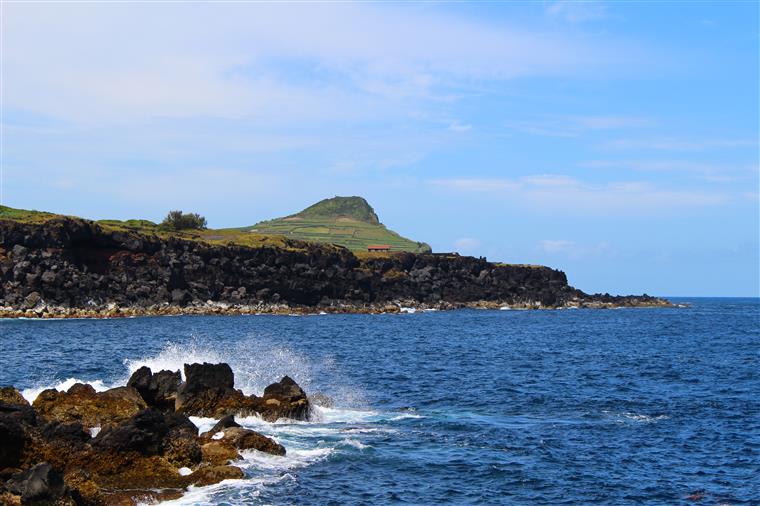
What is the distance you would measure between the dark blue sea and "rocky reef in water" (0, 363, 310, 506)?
1284 millimetres

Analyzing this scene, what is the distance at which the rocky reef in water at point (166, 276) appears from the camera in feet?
415

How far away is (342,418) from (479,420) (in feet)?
23.4

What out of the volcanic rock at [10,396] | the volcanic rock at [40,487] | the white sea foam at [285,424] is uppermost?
the volcanic rock at [10,396]

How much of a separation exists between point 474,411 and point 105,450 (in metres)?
22.6

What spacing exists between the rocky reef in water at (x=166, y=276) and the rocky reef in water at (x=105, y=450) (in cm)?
9532

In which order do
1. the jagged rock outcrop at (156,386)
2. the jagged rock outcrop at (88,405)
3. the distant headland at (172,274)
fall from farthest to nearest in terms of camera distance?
the distant headland at (172,274) → the jagged rock outcrop at (156,386) → the jagged rock outcrop at (88,405)

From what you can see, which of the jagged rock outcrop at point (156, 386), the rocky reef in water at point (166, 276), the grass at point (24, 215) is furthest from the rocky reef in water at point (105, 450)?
the grass at point (24, 215)

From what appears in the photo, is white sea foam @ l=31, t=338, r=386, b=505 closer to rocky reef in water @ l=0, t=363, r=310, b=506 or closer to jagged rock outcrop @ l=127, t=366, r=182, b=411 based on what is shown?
rocky reef in water @ l=0, t=363, r=310, b=506

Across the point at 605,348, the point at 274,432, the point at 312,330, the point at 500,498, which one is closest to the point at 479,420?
the point at 274,432

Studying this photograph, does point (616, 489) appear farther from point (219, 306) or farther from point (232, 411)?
point (219, 306)

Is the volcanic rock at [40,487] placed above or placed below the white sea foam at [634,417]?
above

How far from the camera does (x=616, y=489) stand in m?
27.8

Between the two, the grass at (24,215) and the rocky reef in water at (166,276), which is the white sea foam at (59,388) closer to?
Result: the rocky reef in water at (166,276)

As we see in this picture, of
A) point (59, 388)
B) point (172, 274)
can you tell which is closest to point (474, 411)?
point (59, 388)
